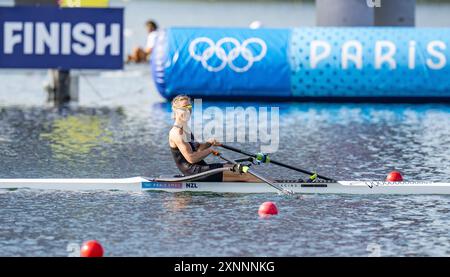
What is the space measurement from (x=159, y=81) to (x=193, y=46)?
1.11m

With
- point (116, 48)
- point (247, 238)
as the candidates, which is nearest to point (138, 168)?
point (247, 238)

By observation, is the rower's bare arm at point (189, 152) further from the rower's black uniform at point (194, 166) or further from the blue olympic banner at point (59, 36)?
the blue olympic banner at point (59, 36)

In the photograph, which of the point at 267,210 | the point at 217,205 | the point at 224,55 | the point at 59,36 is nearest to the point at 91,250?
the point at 267,210

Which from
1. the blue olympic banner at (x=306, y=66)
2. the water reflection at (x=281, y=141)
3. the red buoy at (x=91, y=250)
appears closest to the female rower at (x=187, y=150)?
the water reflection at (x=281, y=141)

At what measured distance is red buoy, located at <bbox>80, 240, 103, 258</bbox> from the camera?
1046 cm

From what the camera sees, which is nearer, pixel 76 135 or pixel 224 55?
pixel 76 135

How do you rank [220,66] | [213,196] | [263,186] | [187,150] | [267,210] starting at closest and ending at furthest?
Answer: [267,210], [213,196], [263,186], [187,150], [220,66]

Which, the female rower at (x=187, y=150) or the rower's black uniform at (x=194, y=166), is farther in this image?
the female rower at (x=187, y=150)

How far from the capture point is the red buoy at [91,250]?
34.3ft

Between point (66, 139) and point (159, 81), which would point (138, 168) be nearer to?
point (66, 139)

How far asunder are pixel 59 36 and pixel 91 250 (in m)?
15.8

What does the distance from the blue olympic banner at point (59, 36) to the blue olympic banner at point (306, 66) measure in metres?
1.32

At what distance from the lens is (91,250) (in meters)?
10.5

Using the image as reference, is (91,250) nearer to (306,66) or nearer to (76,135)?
(76,135)
